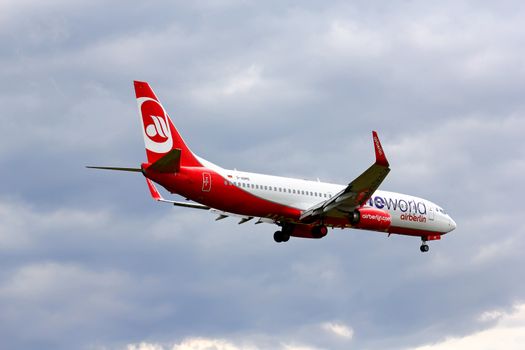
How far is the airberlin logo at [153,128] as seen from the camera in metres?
67.1

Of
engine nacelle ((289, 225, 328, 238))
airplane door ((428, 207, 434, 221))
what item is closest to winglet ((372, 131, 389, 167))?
engine nacelle ((289, 225, 328, 238))

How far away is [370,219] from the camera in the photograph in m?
73.1

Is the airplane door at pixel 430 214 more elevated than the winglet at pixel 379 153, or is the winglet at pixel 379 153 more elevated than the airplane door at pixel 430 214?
the airplane door at pixel 430 214

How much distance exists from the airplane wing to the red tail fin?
9.43 m

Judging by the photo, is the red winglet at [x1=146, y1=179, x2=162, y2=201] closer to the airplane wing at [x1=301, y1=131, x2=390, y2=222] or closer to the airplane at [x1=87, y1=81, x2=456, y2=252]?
the airplane at [x1=87, y1=81, x2=456, y2=252]

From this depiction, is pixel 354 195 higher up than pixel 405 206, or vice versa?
pixel 405 206

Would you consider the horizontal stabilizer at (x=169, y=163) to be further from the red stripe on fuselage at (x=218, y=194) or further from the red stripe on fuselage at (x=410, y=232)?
the red stripe on fuselage at (x=410, y=232)

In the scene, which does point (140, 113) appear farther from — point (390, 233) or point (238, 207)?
point (390, 233)

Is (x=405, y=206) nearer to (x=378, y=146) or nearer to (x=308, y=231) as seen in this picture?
(x=308, y=231)

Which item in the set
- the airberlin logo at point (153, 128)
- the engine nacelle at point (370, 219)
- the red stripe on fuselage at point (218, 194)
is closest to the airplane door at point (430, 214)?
the engine nacelle at point (370, 219)

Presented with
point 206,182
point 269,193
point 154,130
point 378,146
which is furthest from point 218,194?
point 378,146

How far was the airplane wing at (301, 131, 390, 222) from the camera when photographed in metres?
65.8

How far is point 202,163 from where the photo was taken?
223ft

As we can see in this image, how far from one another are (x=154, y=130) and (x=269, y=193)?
29.8 ft
